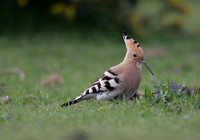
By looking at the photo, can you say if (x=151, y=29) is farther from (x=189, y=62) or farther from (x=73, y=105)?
(x=73, y=105)

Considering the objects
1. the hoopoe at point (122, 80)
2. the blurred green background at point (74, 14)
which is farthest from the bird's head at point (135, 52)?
the blurred green background at point (74, 14)

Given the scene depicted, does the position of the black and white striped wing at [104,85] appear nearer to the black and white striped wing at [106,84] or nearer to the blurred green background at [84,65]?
the black and white striped wing at [106,84]

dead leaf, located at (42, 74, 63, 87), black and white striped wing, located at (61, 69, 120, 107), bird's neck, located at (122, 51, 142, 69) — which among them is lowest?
black and white striped wing, located at (61, 69, 120, 107)

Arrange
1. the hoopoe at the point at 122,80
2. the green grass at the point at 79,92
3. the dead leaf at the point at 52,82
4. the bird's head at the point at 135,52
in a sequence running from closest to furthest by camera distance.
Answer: the green grass at the point at 79,92
the hoopoe at the point at 122,80
the bird's head at the point at 135,52
the dead leaf at the point at 52,82

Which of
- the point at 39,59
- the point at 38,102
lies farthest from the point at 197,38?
the point at 38,102

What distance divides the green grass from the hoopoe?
159 mm

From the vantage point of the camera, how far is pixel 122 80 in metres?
4.79

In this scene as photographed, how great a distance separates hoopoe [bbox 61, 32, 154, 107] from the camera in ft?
15.8

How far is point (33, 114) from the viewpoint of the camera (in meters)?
4.52

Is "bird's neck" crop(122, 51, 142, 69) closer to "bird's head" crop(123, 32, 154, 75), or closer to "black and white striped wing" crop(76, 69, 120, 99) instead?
"bird's head" crop(123, 32, 154, 75)

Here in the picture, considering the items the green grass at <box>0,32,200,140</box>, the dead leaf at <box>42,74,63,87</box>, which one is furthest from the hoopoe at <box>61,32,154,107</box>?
the dead leaf at <box>42,74,63,87</box>

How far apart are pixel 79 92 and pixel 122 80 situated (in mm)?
1802

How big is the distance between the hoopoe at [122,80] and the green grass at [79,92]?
159 millimetres

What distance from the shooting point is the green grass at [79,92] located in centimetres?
380
